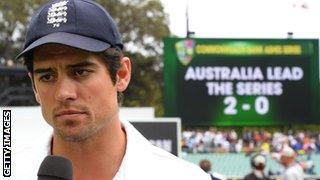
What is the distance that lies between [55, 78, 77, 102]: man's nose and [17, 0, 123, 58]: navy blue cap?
0.28 ft

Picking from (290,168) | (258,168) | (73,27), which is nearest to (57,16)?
(73,27)

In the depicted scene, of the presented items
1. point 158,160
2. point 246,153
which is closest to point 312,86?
point 246,153

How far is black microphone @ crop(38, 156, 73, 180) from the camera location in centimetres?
131

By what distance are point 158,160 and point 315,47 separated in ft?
35.6

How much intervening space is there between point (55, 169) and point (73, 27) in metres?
0.36

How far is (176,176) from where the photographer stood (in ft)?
5.46

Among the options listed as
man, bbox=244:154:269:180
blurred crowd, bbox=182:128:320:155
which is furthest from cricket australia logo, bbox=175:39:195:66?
blurred crowd, bbox=182:128:320:155

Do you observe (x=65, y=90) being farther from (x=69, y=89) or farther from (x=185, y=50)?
(x=185, y=50)

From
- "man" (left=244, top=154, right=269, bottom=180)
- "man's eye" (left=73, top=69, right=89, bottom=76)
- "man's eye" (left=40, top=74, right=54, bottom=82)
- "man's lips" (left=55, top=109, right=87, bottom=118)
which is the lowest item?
"man" (left=244, top=154, right=269, bottom=180)

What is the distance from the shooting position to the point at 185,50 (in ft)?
37.9

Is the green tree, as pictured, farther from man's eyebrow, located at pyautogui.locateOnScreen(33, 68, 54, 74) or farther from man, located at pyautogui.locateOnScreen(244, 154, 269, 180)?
man's eyebrow, located at pyautogui.locateOnScreen(33, 68, 54, 74)

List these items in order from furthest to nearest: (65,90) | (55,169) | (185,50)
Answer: (185,50) < (65,90) < (55,169)

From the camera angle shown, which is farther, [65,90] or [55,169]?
[65,90]

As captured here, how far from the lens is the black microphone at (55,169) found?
51.5 inches
